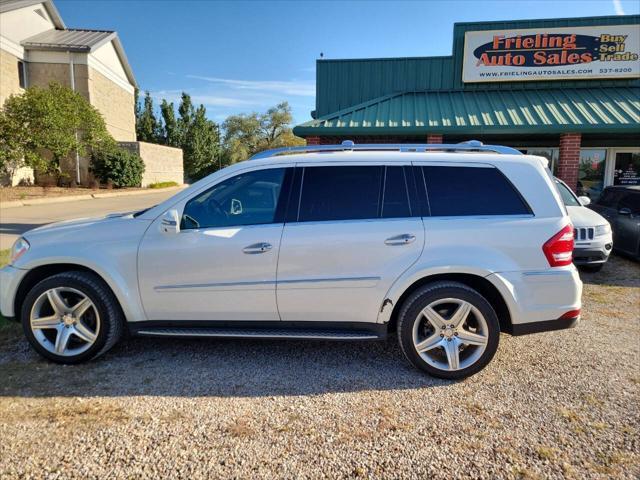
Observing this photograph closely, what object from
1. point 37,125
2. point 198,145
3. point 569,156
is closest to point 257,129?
point 198,145

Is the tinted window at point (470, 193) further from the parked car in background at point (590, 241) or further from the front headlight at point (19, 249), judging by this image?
the parked car in background at point (590, 241)

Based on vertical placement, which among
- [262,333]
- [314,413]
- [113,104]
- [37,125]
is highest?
[113,104]

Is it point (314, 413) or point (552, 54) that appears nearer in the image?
point (314, 413)

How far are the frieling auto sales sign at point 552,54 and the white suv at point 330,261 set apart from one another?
900cm

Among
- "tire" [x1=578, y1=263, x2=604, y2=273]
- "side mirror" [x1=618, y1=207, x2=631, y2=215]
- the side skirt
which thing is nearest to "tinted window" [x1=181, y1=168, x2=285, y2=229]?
the side skirt

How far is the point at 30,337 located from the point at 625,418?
14.8 ft

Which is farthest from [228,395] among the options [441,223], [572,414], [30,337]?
[572,414]

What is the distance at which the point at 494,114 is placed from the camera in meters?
9.88

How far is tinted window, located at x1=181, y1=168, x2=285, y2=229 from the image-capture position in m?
3.43

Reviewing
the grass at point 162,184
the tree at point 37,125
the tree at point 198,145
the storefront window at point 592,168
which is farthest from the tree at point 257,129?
the storefront window at point 592,168

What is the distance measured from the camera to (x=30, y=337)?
3520 mm

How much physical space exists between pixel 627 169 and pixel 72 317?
13.2 m

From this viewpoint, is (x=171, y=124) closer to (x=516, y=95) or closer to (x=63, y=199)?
(x=63, y=199)

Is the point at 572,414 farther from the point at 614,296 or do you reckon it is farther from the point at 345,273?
the point at 614,296
